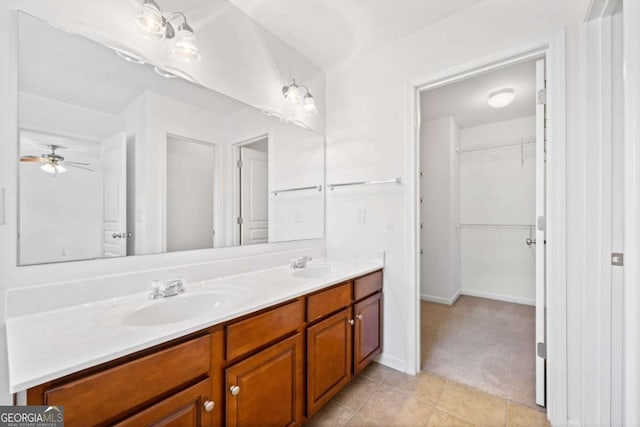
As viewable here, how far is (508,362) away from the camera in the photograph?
208cm

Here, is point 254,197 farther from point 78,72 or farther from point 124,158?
point 78,72

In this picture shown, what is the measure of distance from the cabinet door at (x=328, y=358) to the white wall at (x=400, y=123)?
55cm

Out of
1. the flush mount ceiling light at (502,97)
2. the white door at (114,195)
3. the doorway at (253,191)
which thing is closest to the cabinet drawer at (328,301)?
the doorway at (253,191)

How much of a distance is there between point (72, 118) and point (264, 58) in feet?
3.95

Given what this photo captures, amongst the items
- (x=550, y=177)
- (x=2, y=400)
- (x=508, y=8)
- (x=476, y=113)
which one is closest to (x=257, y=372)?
(x=2, y=400)

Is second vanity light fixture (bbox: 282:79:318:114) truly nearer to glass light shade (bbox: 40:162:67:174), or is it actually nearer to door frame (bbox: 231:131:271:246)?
door frame (bbox: 231:131:271:246)

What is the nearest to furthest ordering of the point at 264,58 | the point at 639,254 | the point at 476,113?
1. the point at 639,254
2. the point at 264,58
3. the point at 476,113

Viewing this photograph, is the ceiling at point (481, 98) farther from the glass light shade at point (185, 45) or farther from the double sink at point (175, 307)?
the double sink at point (175, 307)

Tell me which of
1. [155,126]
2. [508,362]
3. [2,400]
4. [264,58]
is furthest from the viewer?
[508,362]

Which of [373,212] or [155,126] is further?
[373,212]

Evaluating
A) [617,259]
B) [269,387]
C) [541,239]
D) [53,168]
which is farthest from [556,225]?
[53,168]

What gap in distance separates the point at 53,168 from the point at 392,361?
228 centimetres

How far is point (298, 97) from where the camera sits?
207 centimetres

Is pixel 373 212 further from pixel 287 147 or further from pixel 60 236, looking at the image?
pixel 60 236
